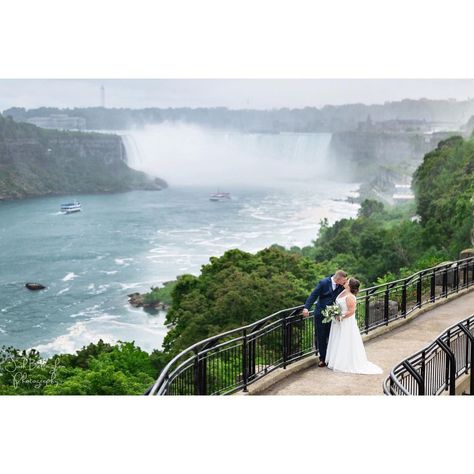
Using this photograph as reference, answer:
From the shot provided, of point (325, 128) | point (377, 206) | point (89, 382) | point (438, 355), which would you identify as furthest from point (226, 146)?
point (438, 355)

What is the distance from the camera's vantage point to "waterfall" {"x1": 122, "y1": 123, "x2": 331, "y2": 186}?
35781 mm

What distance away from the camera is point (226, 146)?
3897 centimetres

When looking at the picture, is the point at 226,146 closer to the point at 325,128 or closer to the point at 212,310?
the point at 325,128

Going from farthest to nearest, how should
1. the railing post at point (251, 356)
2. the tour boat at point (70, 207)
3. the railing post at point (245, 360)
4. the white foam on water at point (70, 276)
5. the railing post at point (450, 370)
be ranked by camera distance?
the tour boat at point (70, 207), the white foam on water at point (70, 276), the railing post at point (251, 356), the railing post at point (245, 360), the railing post at point (450, 370)

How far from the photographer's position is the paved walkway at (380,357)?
23.6ft

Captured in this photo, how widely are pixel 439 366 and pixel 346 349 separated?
3.03 feet

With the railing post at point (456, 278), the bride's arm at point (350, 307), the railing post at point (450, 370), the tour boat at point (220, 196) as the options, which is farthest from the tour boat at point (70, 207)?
the railing post at point (450, 370)

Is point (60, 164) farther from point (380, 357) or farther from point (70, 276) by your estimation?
point (380, 357)

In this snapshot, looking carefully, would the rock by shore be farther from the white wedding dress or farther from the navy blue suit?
the white wedding dress

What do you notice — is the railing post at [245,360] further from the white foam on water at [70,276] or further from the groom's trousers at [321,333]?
the white foam on water at [70,276]

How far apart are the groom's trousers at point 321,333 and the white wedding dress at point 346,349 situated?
60 mm

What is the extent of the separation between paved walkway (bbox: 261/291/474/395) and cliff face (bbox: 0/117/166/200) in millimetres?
23080

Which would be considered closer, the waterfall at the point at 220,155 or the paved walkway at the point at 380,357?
the paved walkway at the point at 380,357

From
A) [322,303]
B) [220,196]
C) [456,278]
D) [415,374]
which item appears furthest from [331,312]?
[220,196]
